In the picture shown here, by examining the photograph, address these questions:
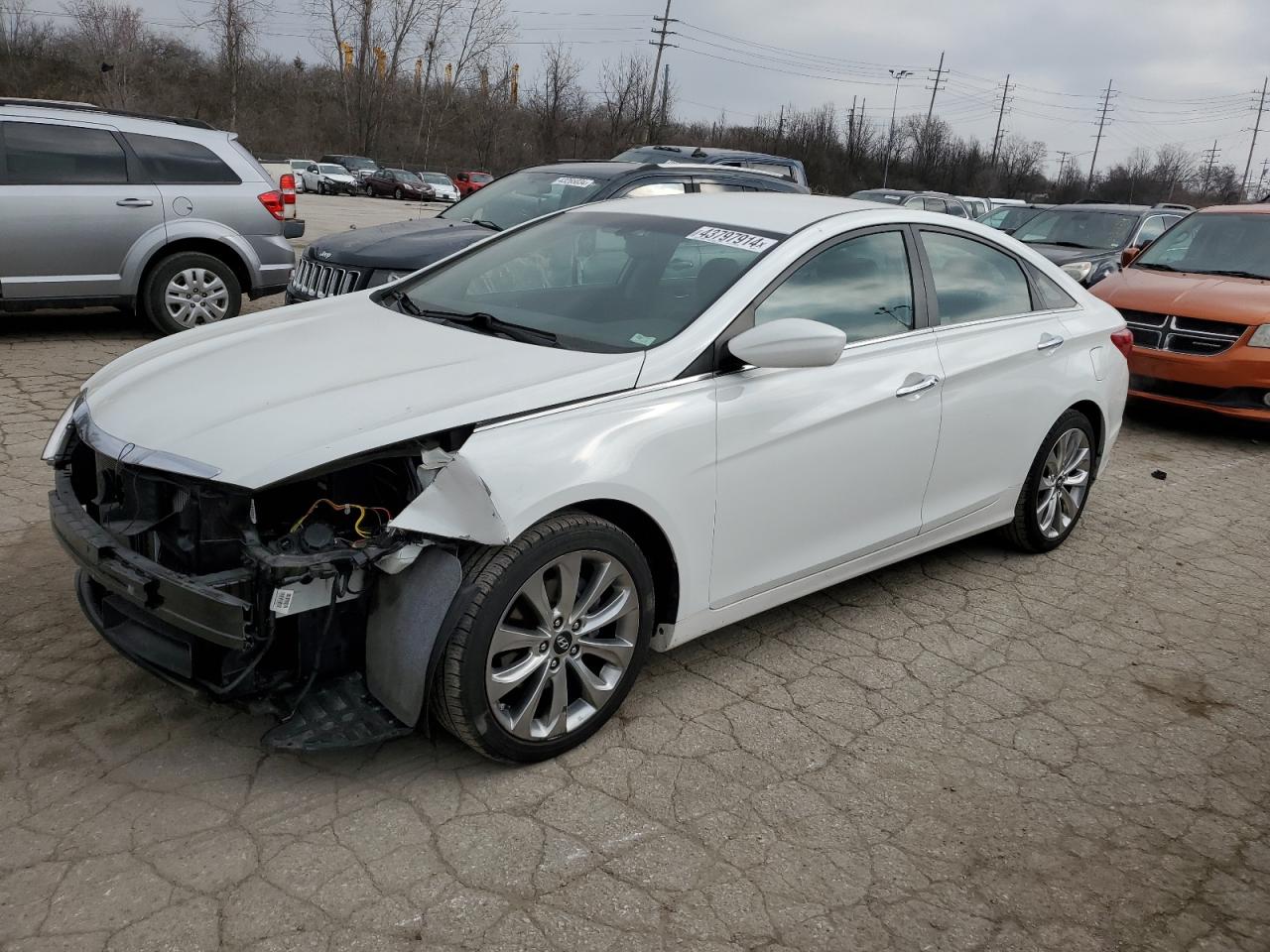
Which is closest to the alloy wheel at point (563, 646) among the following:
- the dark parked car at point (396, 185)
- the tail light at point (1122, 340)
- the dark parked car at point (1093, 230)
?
the tail light at point (1122, 340)

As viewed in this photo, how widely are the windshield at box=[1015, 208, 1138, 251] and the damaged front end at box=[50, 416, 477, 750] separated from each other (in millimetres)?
11982

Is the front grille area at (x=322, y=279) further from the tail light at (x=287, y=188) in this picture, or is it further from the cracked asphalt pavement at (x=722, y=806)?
the cracked asphalt pavement at (x=722, y=806)

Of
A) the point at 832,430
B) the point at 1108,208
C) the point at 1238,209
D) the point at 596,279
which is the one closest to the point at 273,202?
the point at 596,279

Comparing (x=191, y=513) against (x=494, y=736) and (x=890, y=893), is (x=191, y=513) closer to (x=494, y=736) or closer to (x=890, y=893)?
(x=494, y=736)

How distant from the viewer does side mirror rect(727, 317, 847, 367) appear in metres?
3.27

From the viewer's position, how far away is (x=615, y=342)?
338cm

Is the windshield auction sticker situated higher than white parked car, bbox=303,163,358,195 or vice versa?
the windshield auction sticker

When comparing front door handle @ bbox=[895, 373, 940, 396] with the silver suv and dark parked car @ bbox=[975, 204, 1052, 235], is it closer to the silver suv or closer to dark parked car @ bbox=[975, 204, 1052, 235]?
the silver suv

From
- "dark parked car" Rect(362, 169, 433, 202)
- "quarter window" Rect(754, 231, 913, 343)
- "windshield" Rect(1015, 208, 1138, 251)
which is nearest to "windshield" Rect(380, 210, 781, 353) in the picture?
"quarter window" Rect(754, 231, 913, 343)

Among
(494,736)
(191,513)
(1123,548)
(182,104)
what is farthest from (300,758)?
(182,104)

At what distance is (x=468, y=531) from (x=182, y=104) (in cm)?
7384

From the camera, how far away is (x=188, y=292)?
338 inches

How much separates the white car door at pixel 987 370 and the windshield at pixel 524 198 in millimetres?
4038

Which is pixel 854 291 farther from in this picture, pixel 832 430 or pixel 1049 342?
pixel 1049 342
